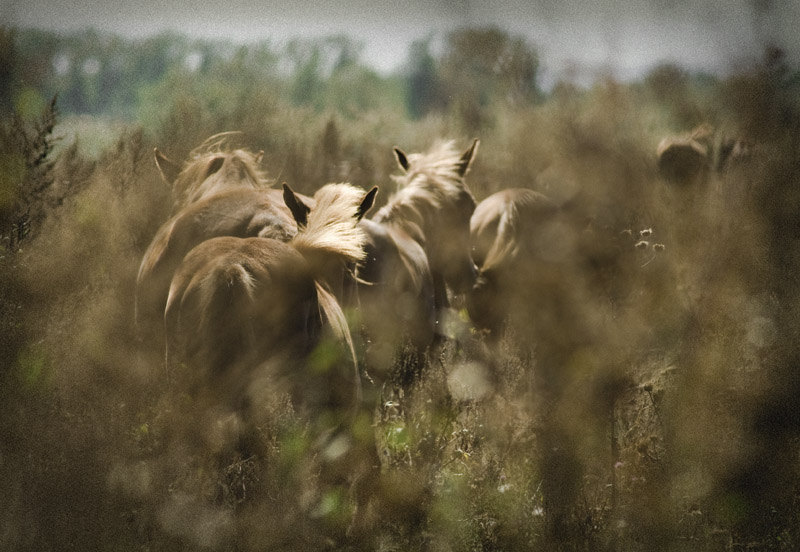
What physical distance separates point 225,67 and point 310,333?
21204mm

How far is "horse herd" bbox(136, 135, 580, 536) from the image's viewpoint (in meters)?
2.81

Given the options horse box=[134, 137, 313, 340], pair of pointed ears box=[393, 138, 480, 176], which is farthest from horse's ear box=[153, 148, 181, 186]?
pair of pointed ears box=[393, 138, 480, 176]

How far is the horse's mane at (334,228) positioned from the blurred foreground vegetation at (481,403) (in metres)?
0.70

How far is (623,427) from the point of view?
420 cm

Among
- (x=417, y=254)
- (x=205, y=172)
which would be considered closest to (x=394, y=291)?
(x=417, y=254)

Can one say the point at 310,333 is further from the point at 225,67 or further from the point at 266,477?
the point at 225,67

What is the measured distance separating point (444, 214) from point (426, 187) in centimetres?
29

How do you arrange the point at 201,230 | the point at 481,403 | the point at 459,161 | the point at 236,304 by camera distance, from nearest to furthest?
the point at 236,304, the point at 201,230, the point at 481,403, the point at 459,161

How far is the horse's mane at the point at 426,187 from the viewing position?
5.93 meters

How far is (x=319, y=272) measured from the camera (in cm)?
313

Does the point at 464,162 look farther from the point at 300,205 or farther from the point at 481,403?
the point at 300,205

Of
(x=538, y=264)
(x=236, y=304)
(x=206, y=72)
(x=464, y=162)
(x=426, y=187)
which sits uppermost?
(x=236, y=304)

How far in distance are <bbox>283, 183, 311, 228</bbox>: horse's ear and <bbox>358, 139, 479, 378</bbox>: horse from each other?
1.00m

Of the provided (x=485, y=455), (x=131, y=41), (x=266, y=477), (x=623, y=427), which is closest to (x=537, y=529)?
(x=485, y=455)
